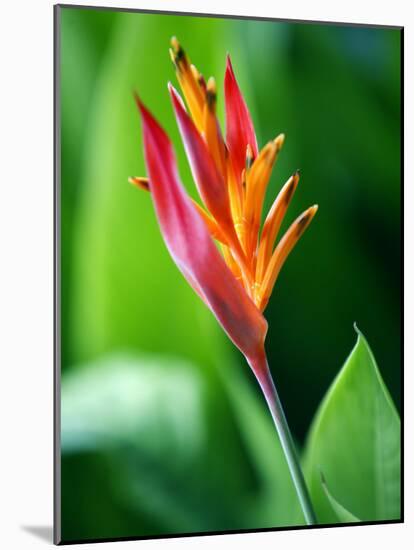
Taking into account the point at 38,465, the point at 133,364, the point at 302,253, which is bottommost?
the point at 38,465

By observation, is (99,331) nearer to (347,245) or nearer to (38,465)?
(38,465)

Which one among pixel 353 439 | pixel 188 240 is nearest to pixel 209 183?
pixel 188 240

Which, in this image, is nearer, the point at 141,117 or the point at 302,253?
the point at 141,117

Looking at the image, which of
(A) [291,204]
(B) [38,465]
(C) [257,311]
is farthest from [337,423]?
(B) [38,465]

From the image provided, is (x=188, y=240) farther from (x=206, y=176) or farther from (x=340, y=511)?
(x=340, y=511)

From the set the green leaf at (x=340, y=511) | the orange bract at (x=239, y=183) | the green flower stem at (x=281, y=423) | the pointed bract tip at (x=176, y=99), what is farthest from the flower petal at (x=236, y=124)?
the green leaf at (x=340, y=511)

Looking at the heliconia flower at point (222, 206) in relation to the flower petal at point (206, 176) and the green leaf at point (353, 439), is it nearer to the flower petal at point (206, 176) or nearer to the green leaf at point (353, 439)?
the flower petal at point (206, 176)

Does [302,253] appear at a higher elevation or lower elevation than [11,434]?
higher
